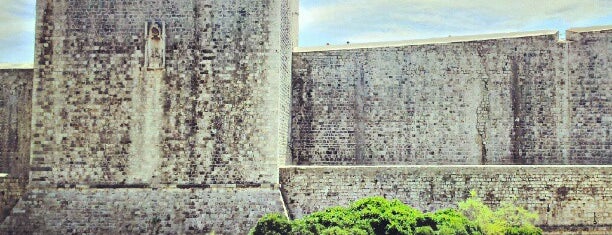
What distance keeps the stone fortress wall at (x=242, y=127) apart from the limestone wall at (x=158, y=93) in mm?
29

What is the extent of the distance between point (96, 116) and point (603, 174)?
1016 centimetres

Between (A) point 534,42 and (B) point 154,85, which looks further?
(A) point 534,42

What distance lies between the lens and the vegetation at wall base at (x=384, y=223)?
12961 mm

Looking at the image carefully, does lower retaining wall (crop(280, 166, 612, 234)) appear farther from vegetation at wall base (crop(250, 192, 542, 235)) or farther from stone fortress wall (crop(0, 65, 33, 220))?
stone fortress wall (crop(0, 65, 33, 220))

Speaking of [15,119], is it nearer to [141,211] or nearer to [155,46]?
[155,46]

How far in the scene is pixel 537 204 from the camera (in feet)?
48.8

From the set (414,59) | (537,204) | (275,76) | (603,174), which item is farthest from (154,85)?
(603,174)

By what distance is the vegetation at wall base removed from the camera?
42.5 ft

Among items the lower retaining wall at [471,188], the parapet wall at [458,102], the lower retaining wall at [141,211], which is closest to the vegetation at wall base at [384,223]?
the lower retaining wall at [471,188]

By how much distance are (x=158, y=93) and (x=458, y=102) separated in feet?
21.7

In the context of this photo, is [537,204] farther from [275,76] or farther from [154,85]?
[154,85]

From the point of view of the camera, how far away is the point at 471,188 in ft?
49.4

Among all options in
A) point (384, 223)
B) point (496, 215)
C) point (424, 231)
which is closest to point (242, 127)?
point (384, 223)

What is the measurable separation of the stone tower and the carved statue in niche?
0.02m
